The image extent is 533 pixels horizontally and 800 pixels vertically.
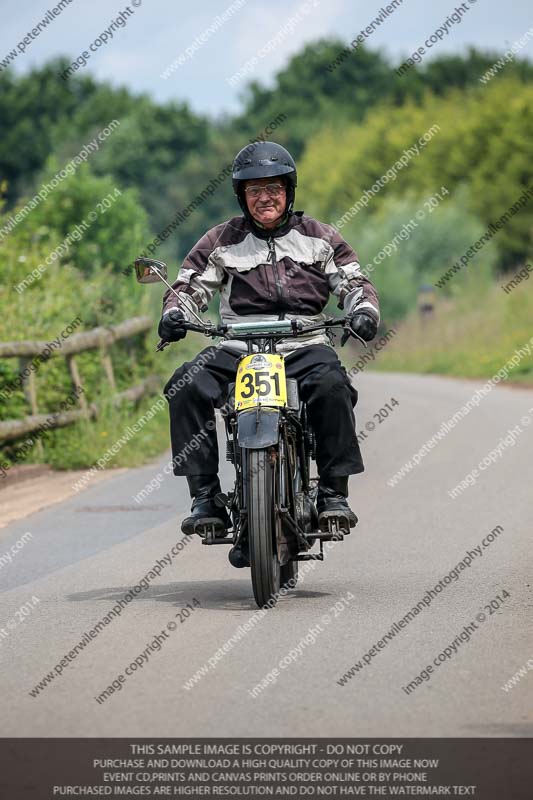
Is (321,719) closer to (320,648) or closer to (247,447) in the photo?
(320,648)

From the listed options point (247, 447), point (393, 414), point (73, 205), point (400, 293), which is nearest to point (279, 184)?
point (247, 447)

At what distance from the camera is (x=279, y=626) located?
22.5 feet

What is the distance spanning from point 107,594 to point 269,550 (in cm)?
128

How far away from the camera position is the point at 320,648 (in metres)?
6.36

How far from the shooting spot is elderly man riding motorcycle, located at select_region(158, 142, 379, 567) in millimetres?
7598

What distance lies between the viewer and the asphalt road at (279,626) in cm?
525

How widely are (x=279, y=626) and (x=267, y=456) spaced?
2.58 ft

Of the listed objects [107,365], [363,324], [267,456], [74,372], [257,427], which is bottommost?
[107,365]

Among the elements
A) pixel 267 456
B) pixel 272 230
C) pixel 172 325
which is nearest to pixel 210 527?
pixel 267 456

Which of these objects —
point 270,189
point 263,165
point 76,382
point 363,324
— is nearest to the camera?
point 363,324

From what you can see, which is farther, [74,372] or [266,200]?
[74,372]

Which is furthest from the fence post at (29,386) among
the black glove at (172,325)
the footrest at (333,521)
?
the footrest at (333,521)

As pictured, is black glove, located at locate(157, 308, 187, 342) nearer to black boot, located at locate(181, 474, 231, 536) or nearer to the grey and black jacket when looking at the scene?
the grey and black jacket

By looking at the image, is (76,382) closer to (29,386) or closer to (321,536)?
(29,386)
